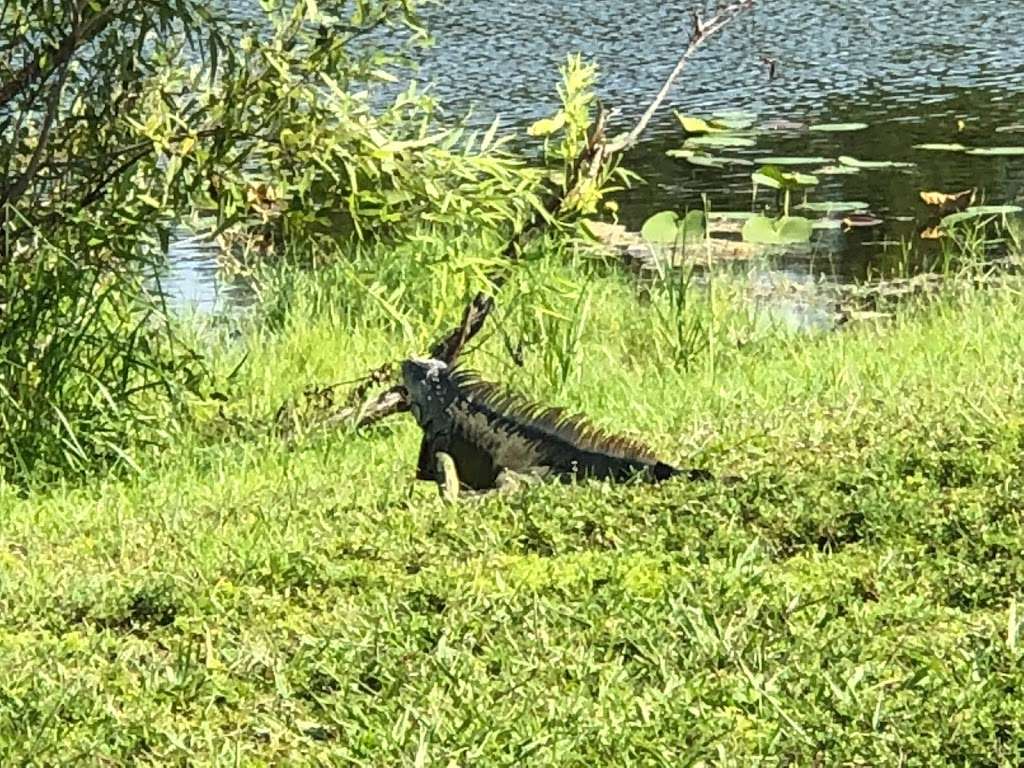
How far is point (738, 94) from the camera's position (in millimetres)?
14992

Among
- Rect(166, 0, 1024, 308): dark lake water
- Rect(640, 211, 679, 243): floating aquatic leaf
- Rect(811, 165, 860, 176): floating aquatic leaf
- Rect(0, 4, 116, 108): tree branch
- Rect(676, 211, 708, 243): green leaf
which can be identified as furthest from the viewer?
Rect(811, 165, 860, 176): floating aquatic leaf

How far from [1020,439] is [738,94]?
36.4 feet

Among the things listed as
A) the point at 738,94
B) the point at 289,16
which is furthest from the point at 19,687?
the point at 738,94

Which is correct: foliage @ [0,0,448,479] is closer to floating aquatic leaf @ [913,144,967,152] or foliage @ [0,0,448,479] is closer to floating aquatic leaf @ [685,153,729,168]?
floating aquatic leaf @ [685,153,729,168]

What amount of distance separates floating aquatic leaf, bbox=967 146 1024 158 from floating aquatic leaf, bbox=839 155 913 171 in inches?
22.7

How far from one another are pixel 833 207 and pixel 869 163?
1457 mm

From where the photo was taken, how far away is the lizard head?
498cm

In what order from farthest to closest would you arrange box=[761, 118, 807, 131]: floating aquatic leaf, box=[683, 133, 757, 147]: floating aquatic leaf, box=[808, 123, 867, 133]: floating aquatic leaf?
box=[761, 118, 807, 131]: floating aquatic leaf < box=[808, 123, 867, 133]: floating aquatic leaf < box=[683, 133, 757, 147]: floating aquatic leaf

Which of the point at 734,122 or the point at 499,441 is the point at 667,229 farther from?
the point at 499,441

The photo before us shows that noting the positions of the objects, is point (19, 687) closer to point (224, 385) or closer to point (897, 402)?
point (897, 402)

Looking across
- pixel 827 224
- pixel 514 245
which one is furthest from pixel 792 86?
pixel 514 245

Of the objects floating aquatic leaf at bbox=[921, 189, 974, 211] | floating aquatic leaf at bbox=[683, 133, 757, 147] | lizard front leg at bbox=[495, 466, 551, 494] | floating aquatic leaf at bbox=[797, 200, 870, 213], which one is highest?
lizard front leg at bbox=[495, 466, 551, 494]

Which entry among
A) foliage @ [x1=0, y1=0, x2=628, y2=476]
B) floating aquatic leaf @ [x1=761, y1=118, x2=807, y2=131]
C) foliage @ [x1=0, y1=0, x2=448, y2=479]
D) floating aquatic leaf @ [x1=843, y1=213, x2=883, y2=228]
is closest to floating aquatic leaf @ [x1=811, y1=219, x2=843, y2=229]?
floating aquatic leaf @ [x1=843, y1=213, x2=883, y2=228]

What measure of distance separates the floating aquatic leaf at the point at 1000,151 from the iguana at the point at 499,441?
818cm
